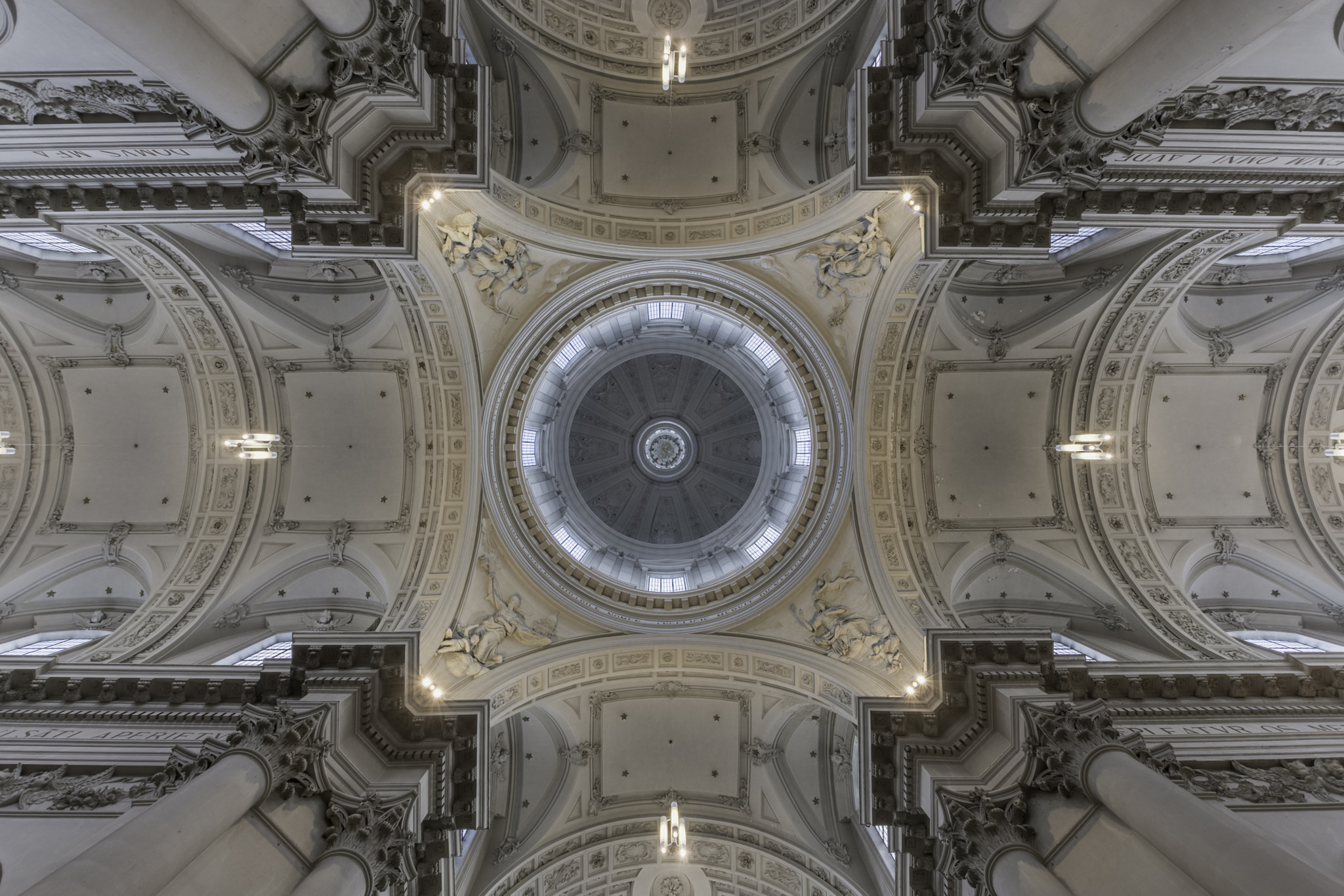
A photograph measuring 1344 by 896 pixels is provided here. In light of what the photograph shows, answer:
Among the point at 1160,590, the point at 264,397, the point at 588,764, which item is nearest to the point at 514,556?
the point at 588,764

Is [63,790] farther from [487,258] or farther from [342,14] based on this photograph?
[487,258]

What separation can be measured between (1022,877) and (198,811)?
46.8ft

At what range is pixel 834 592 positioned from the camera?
66.3 feet

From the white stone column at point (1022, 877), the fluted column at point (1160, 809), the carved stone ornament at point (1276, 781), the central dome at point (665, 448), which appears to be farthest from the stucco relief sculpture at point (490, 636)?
the carved stone ornament at point (1276, 781)

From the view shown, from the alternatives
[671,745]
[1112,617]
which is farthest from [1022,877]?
[671,745]

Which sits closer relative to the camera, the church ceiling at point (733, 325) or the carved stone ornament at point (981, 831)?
the carved stone ornament at point (981, 831)

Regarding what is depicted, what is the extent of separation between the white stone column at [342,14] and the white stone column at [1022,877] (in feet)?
62.8

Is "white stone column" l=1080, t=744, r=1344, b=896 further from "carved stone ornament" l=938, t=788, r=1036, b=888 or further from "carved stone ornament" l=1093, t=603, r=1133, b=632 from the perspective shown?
"carved stone ornament" l=1093, t=603, r=1133, b=632

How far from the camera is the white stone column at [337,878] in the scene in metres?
11.0

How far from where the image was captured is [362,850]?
12023 millimetres

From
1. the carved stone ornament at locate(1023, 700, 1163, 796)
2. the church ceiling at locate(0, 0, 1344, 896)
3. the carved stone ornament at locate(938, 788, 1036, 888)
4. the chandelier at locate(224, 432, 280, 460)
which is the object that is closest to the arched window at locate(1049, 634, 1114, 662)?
the church ceiling at locate(0, 0, 1344, 896)

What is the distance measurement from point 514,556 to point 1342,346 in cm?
2807

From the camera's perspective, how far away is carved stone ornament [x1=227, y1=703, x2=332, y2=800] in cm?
1149

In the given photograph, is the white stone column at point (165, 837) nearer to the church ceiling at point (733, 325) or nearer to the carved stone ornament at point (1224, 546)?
the church ceiling at point (733, 325)
